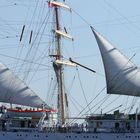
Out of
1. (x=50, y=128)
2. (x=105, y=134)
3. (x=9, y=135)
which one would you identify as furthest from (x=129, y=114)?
(x=9, y=135)

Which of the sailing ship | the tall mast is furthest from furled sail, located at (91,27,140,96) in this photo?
the tall mast

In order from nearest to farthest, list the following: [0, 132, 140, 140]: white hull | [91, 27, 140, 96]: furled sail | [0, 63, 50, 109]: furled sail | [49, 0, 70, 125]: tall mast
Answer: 1. [0, 132, 140, 140]: white hull
2. [91, 27, 140, 96]: furled sail
3. [0, 63, 50, 109]: furled sail
4. [49, 0, 70, 125]: tall mast

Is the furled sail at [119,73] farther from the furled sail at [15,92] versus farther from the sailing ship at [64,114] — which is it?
the furled sail at [15,92]

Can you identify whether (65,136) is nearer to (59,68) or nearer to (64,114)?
(64,114)

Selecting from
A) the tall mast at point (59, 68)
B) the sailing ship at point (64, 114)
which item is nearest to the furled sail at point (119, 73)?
the sailing ship at point (64, 114)

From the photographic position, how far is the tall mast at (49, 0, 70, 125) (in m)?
64.3

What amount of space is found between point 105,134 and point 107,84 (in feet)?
16.8

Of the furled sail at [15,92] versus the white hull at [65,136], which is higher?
the furled sail at [15,92]

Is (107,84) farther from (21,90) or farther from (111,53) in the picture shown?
(21,90)

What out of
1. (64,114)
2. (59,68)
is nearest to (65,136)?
(64,114)

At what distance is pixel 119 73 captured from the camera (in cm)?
6094

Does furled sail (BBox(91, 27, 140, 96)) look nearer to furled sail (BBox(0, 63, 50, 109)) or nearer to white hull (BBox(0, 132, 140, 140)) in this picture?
white hull (BBox(0, 132, 140, 140))

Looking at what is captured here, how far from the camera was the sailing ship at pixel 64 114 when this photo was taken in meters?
59.3

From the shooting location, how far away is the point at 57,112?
64.8 meters
